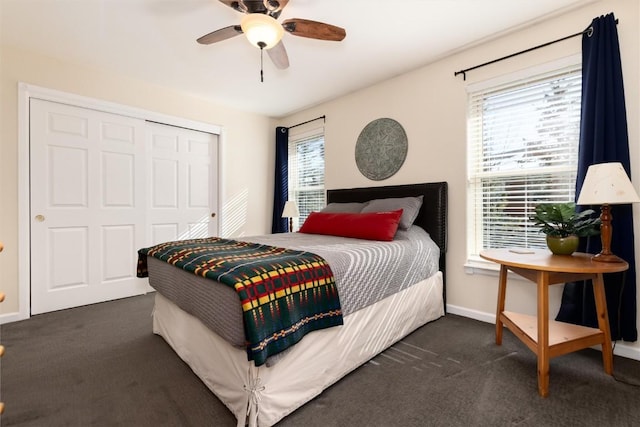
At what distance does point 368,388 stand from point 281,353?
2.06 feet

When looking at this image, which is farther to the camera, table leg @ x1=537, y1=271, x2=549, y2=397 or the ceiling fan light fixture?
the ceiling fan light fixture

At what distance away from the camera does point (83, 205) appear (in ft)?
10.2

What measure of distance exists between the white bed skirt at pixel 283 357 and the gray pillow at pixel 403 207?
2.11 feet

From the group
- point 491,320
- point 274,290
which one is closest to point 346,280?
point 274,290

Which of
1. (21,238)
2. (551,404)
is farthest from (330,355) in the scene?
(21,238)

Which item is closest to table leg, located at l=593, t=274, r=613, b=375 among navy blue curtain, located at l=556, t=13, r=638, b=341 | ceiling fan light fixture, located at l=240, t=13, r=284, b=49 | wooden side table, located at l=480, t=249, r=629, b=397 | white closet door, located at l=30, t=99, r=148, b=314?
wooden side table, located at l=480, t=249, r=629, b=397

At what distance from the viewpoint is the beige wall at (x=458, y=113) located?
2.00 meters

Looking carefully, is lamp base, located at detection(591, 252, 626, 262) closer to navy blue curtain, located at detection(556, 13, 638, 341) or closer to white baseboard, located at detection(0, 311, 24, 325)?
navy blue curtain, located at detection(556, 13, 638, 341)

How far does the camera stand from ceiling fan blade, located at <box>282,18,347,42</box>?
6.33ft

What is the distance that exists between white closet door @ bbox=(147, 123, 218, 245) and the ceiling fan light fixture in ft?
7.77

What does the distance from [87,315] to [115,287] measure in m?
0.52

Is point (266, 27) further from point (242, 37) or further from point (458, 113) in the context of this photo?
point (458, 113)

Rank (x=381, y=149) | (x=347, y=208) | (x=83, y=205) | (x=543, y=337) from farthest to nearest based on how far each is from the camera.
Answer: (x=381, y=149), (x=347, y=208), (x=83, y=205), (x=543, y=337)

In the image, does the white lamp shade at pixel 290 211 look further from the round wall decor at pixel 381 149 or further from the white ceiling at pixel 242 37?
the white ceiling at pixel 242 37
